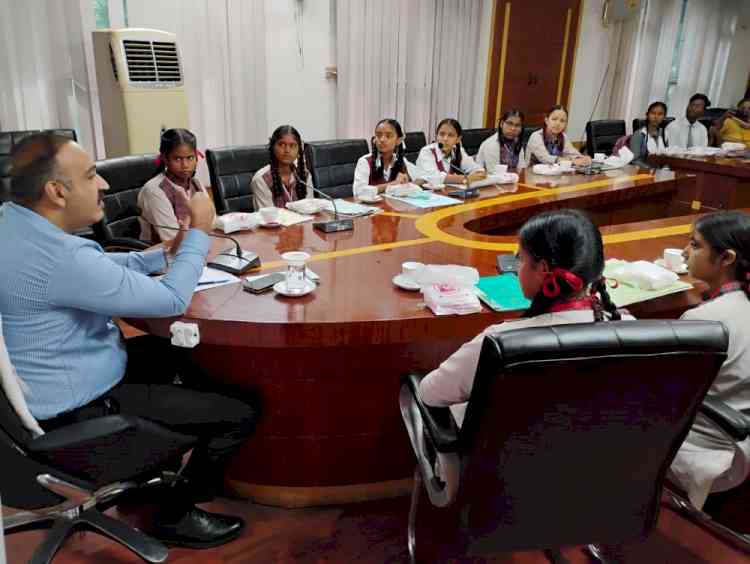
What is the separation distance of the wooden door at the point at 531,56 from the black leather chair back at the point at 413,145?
1.75 meters

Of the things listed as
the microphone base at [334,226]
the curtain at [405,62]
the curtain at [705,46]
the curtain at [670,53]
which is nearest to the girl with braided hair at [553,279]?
the microphone base at [334,226]

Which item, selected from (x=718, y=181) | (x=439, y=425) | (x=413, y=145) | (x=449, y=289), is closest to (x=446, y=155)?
(x=413, y=145)

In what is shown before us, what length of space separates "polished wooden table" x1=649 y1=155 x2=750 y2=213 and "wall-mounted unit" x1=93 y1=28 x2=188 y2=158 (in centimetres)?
345

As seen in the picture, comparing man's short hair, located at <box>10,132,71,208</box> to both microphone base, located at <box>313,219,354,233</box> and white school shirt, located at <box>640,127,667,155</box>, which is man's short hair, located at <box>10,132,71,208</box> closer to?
microphone base, located at <box>313,219,354,233</box>

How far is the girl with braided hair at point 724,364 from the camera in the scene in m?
1.37

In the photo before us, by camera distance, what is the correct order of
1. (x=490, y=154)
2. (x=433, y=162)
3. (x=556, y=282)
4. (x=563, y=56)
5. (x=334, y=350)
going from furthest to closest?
1. (x=563, y=56)
2. (x=490, y=154)
3. (x=433, y=162)
4. (x=334, y=350)
5. (x=556, y=282)

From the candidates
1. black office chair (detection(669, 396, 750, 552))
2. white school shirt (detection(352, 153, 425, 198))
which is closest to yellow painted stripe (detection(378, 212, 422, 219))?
white school shirt (detection(352, 153, 425, 198))

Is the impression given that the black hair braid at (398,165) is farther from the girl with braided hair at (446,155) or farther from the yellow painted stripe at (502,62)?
the yellow painted stripe at (502,62)

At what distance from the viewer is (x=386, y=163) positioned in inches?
135

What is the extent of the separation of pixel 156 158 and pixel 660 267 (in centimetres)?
216

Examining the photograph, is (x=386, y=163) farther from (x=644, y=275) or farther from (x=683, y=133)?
(x=683, y=133)

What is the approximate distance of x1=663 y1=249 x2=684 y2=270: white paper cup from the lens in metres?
2.00

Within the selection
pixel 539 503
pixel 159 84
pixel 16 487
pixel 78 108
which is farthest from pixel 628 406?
pixel 78 108

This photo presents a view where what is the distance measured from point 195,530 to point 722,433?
1344 millimetres
